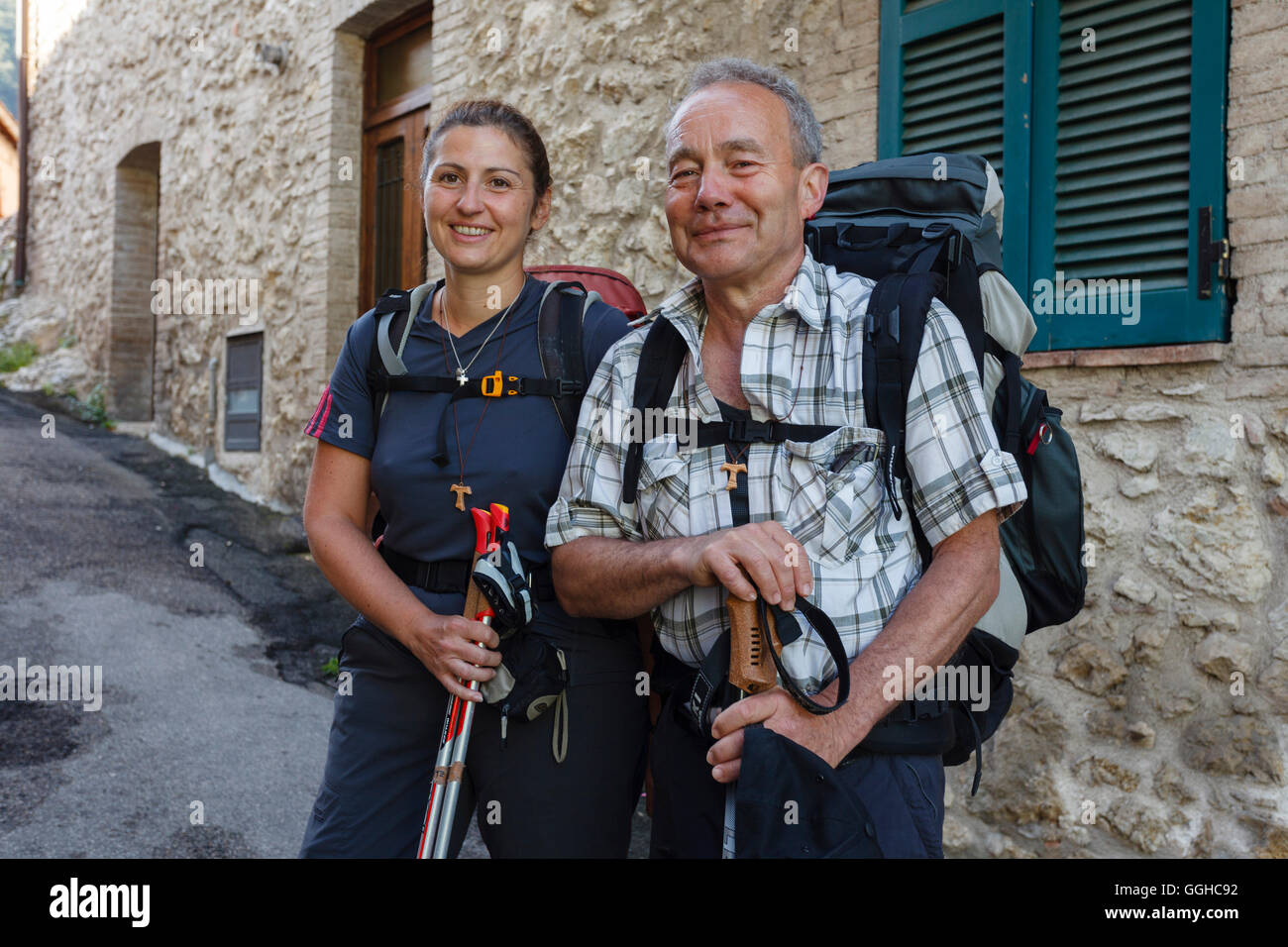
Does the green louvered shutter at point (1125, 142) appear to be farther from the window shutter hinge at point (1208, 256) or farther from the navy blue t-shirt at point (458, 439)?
the navy blue t-shirt at point (458, 439)

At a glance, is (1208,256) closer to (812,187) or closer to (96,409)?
(812,187)

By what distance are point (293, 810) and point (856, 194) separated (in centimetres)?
308

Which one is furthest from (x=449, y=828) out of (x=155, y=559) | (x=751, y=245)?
(x=155, y=559)

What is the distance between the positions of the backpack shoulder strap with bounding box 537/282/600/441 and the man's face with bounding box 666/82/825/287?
13.1 inches

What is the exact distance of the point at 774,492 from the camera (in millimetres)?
1733

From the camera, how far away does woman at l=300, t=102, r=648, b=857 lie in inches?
77.4

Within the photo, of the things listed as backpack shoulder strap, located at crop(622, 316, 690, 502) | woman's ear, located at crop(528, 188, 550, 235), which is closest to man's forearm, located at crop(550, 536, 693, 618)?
backpack shoulder strap, located at crop(622, 316, 690, 502)

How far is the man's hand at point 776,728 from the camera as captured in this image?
161cm

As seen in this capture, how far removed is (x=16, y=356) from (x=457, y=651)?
41.9 feet

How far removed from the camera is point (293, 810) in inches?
154

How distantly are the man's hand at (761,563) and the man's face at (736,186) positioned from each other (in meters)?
0.51

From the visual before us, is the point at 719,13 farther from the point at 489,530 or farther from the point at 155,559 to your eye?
the point at 155,559

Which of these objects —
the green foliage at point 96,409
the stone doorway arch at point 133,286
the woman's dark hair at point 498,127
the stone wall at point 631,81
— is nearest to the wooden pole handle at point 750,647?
the woman's dark hair at point 498,127
